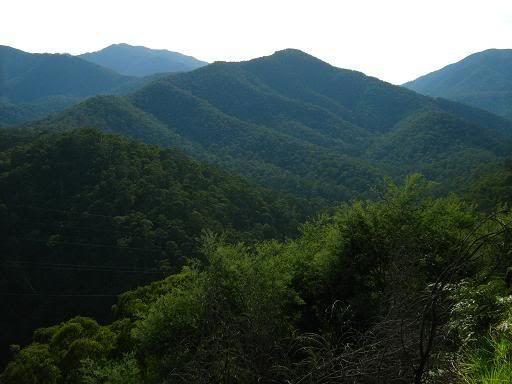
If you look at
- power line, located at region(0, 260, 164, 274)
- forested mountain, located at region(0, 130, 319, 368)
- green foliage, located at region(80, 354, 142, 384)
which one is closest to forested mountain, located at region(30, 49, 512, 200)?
forested mountain, located at region(0, 130, 319, 368)

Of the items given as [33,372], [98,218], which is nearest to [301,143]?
[98,218]

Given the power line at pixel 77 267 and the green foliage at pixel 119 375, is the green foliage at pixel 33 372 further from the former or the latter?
the power line at pixel 77 267

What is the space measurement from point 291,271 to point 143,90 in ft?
639

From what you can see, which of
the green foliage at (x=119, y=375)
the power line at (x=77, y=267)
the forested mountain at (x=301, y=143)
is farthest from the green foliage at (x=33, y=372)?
the forested mountain at (x=301, y=143)

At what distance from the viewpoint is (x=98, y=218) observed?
2154 inches

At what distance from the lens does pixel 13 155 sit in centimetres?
6319

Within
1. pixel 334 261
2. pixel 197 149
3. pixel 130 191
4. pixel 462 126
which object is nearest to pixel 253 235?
pixel 130 191

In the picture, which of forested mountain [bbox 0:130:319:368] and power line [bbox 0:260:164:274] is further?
power line [bbox 0:260:164:274]

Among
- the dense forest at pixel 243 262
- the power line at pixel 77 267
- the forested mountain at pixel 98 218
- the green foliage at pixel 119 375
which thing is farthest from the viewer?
the power line at pixel 77 267

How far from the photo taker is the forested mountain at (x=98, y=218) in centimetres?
4725

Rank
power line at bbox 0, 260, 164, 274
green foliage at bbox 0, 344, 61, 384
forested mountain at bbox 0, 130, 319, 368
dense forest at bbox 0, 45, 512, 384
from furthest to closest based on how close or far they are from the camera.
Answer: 1. power line at bbox 0, 260, 164, 274
2. forested mountain at bbox 0, 130, 319, 368
3. green foliage at bbox 0, 344, 61, 384
4. dense forest at bbox 0, 45, 512, 384

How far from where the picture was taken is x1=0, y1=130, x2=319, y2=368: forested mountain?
155ft

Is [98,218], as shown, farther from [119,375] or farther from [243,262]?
[243,262]

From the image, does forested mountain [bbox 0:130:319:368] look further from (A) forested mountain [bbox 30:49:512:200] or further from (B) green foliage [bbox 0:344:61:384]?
(A) forested mountain [bbox 30:49:512:200]
